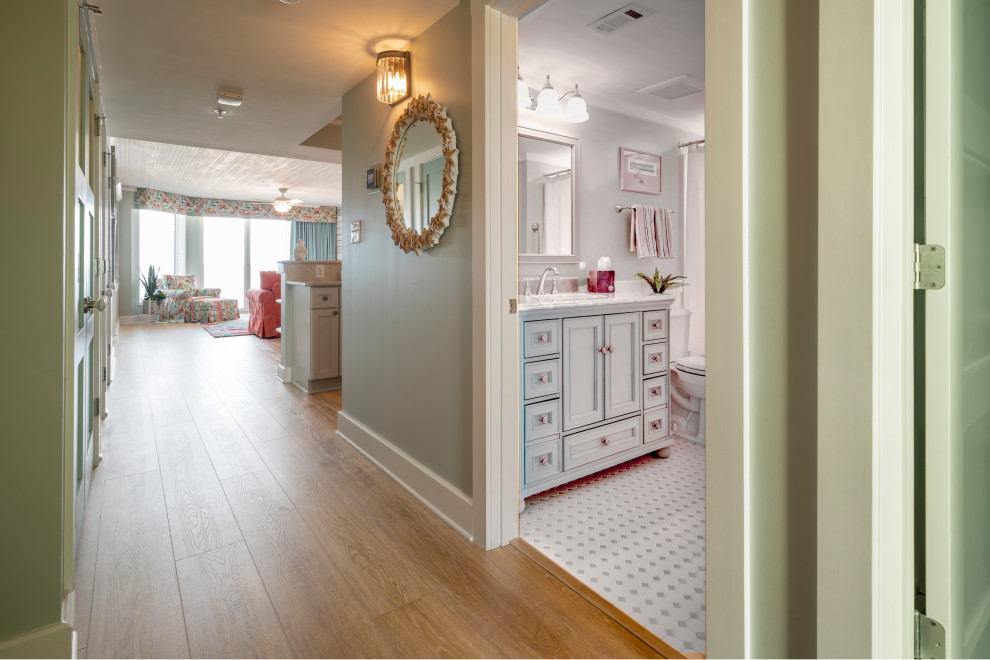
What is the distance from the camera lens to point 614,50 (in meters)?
2.80

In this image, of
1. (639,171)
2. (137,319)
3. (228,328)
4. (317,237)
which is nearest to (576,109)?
(639,171)

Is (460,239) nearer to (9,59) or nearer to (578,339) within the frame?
(578,339)

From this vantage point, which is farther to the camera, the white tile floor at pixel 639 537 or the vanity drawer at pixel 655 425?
the vanity drawer at pixel 655 425

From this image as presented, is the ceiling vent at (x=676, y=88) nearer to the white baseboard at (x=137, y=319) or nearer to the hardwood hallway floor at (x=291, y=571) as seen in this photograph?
the hardwood hallway floor at (x=291, y=571)

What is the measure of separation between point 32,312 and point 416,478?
62.0 inches

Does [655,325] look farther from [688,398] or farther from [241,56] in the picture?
[241,56]

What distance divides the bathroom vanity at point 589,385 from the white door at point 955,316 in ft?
4.90

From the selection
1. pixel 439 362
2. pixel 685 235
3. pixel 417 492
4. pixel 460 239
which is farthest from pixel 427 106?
pixel 685 235

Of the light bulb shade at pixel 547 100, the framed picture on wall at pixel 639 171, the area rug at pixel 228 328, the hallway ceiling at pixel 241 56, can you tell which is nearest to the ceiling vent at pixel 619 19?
the light bulb shade at pixel 547 100

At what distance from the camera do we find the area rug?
800 cm

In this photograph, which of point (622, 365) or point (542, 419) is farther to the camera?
point (622, 365)

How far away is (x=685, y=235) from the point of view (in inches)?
161

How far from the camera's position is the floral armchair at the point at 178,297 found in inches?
376

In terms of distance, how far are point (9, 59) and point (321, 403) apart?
10.4 ft
